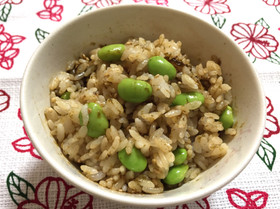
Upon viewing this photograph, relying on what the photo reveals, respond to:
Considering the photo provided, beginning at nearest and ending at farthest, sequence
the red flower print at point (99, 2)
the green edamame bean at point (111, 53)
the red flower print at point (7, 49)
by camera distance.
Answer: the green edamame bean at point (111, 53) < the red flower print at point (7, 49) < the red flower print at point (99, 2)

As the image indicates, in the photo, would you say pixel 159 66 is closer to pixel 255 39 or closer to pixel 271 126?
pixel 271 126

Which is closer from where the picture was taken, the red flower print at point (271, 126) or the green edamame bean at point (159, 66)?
the green edamame bean at point (159, 66)

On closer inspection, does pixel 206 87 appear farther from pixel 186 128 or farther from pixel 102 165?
pixel 102 165

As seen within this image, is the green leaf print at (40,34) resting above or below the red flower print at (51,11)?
below

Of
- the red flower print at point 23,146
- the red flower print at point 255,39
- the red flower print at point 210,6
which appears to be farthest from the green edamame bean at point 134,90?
the red flower print at point 210,6

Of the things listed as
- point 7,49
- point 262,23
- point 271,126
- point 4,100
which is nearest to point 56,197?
point 4,100

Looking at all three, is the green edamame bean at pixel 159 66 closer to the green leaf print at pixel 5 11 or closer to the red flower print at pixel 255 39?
the red flower print at pixel 255 39
